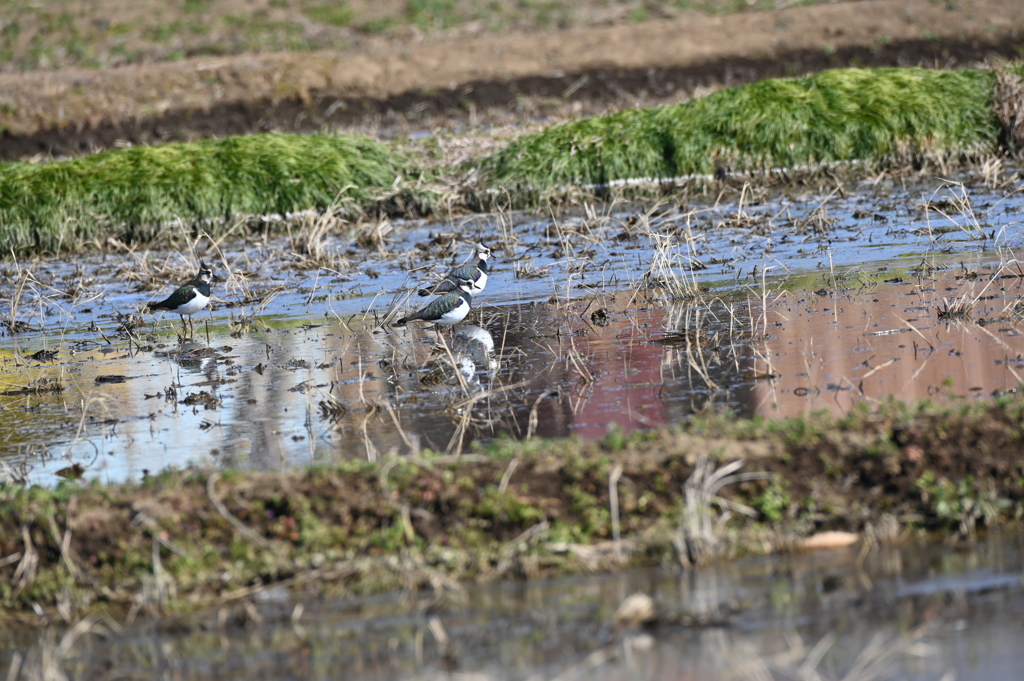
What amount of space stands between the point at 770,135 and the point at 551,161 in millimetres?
3352

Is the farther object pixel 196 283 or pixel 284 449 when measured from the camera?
pixel 196 283

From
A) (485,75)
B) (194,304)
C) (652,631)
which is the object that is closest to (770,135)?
(194,304)

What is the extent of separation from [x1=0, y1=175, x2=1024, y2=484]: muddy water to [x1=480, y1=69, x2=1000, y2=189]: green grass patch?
256cm

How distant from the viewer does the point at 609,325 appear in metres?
10.2

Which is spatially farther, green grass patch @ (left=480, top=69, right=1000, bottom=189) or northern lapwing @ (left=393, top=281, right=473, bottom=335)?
green grass patch @ (left=480, top=69, right=1000, bottom=189)

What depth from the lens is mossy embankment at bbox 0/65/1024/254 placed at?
17.7 metres

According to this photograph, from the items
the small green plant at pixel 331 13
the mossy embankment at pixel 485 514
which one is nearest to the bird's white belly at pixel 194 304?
the mossy embankment at pixel 485 514

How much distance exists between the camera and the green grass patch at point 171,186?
17.7 meters

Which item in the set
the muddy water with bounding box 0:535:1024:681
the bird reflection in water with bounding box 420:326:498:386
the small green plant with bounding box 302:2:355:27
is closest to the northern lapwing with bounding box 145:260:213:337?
the bird reflection in water with bounding box 420:326:498:386

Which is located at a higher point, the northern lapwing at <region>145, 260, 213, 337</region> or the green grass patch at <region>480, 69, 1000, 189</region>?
the green grass patch at <region>480, 69, 1000, 189</region>

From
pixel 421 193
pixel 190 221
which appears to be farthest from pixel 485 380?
pixel 190 221

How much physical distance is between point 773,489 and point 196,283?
24.3ft

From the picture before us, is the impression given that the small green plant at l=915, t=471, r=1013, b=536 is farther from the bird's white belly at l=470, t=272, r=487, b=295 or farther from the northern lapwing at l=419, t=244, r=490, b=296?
the bird's white belly at l=470, t=272, r=487, b=295

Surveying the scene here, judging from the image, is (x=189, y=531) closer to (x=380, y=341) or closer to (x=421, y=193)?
(x=380, y=341)
